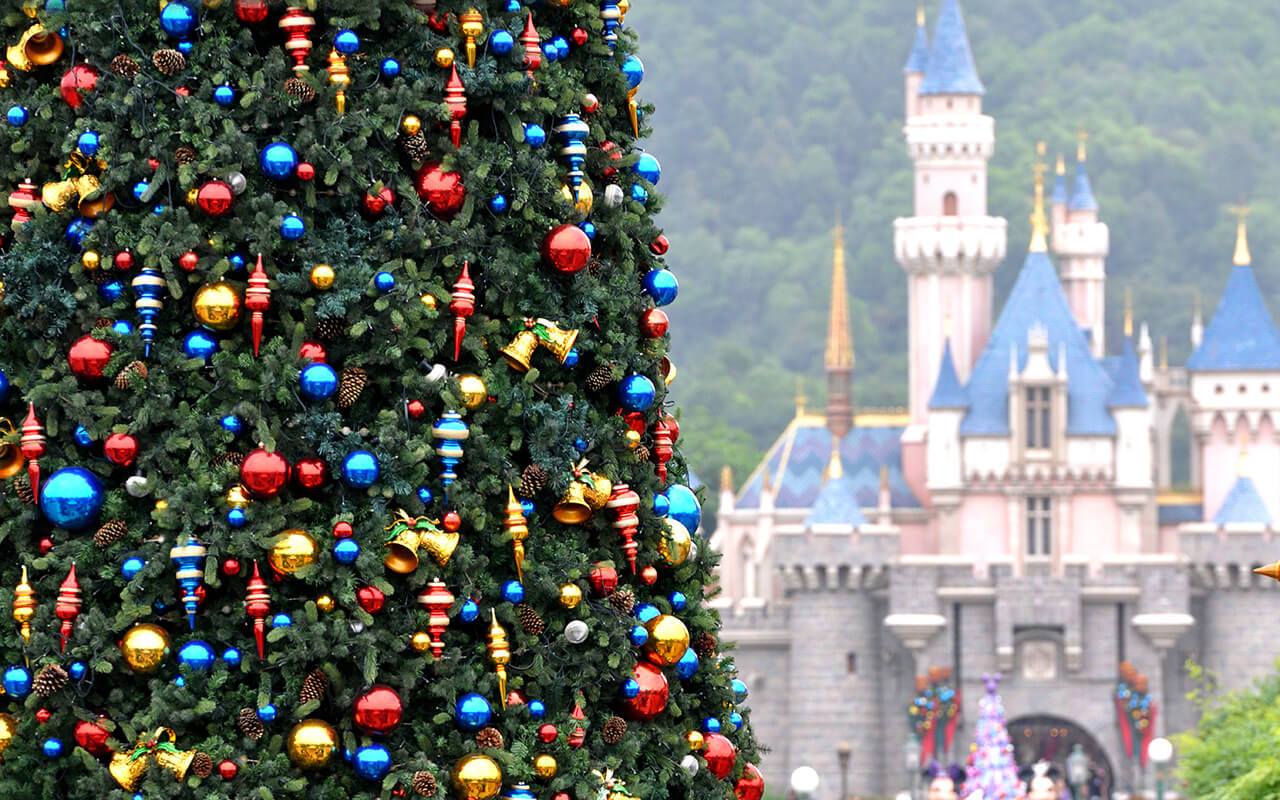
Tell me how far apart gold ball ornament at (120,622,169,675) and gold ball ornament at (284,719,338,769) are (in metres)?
0.37

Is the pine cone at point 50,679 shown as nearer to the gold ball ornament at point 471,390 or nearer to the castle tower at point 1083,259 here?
the gold ball ornament at point 471,390

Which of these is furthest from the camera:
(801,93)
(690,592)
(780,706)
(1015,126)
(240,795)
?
(801,93)

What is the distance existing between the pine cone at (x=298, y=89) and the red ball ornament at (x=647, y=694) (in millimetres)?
1670

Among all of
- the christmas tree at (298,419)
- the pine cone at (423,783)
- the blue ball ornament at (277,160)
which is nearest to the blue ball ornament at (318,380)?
the christmas tree at (298,419)

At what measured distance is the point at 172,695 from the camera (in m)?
6.76

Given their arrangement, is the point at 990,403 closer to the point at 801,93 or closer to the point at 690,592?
the point at 690,592

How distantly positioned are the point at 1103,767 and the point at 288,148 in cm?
4158

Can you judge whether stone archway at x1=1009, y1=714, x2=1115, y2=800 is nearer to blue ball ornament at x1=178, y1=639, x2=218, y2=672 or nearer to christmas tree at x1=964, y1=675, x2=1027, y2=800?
christmas tree at x1=964, y1=675, x2=1027, y2=800

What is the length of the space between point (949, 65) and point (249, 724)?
157 feet

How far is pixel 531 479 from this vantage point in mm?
7141

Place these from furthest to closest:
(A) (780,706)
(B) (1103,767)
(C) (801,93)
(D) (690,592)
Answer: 1. (C) (801,93)
2. (A) (780,706)
3. (B) (1103,767)
4. (D) (690,592)

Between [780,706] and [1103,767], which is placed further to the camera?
[780,706]

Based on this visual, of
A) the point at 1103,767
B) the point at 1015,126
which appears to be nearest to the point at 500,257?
the point at 1103,767

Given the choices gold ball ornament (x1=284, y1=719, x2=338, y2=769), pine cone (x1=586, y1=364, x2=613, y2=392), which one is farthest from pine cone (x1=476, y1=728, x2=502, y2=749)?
pine cone (x1=586, y1=364, x2=613, y2=392)
